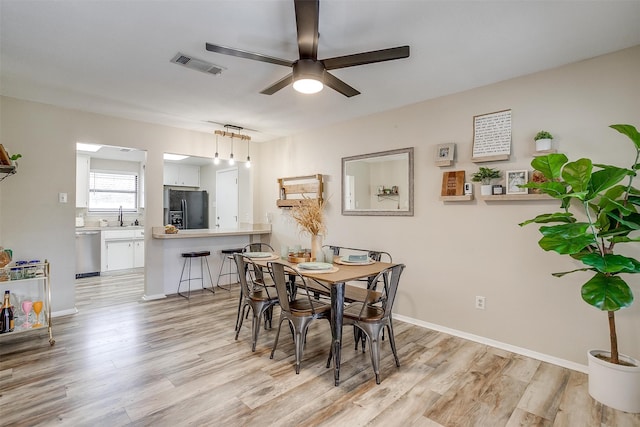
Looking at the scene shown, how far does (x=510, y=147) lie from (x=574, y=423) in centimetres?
211

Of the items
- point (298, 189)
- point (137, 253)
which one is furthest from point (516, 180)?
point (137, 253)

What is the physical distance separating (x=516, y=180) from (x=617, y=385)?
161 centimetres

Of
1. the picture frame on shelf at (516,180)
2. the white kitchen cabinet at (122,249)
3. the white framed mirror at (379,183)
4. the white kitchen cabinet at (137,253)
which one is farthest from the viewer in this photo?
the white kitchen cabinet at (137,253)

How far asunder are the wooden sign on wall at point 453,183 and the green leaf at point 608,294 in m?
1.36

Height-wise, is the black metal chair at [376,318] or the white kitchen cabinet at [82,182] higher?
the white kitchen cabinet at [82,182]

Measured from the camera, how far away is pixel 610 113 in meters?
2.44

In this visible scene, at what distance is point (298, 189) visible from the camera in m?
4.90

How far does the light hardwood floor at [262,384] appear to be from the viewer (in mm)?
1953

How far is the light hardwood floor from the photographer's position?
1953 millimetres

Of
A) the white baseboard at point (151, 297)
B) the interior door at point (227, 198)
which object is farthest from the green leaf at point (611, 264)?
the interior door at point (227, 198)

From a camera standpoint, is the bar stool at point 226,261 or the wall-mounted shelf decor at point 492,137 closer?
the wall-mounted shelf decor at point 492,137

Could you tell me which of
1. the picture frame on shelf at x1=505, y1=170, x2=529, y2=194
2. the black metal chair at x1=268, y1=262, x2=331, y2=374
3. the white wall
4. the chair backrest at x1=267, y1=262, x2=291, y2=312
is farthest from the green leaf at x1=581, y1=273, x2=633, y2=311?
the chair backrest at x1=267, y1=262, x2=291, y2=312

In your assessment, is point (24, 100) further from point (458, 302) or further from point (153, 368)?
point (458, 302)

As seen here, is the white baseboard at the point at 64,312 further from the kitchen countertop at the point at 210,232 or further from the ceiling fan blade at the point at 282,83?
the ceiling fan blade at the point at 282,83
